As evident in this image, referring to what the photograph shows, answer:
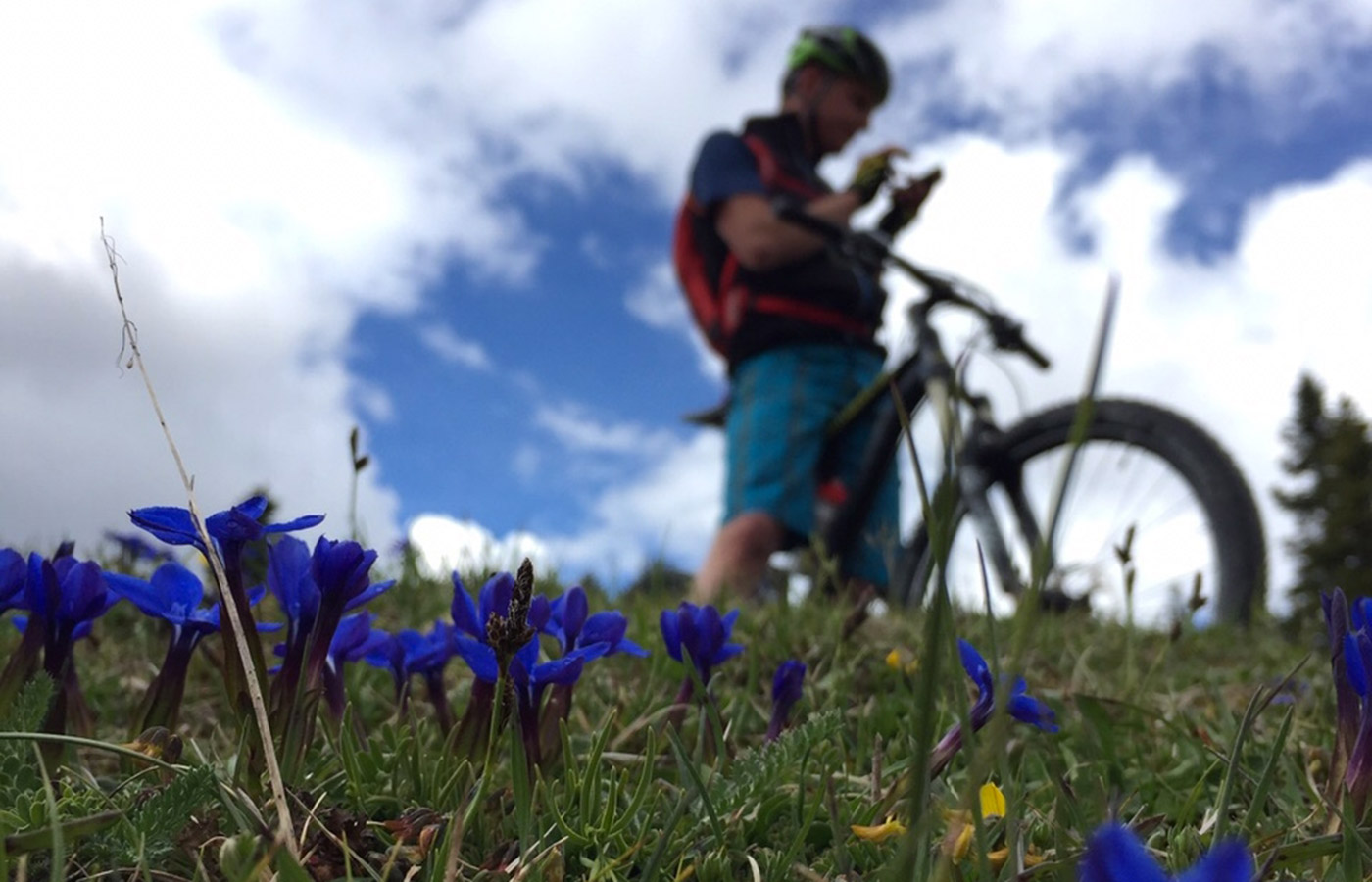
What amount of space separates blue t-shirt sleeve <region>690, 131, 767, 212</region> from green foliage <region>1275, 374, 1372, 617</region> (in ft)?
62.6

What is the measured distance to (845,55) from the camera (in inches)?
211

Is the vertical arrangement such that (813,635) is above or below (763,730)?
above

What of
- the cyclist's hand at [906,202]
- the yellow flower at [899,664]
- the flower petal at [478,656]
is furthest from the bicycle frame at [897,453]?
the flower petal at [478,656]

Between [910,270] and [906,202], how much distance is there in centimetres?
40

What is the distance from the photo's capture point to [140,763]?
4.26 ft

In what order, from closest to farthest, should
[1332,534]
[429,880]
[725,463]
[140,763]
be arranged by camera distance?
[429,880]
[140,763]
[725,463]
[1332,534]

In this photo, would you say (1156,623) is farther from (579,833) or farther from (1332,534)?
(1332,534)

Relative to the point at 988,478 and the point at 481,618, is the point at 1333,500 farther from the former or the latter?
the point at 481,618

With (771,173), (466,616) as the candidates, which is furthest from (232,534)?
(771,173)

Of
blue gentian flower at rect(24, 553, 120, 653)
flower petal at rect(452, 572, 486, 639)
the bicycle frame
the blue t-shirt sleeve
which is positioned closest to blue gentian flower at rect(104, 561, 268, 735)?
blue gentian flower at rect(24, 553, 120, 653)

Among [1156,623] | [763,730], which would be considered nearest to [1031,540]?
[1156,623]

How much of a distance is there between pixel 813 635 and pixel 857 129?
3690 mm

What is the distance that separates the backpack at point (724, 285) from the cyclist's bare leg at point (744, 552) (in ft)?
3.09

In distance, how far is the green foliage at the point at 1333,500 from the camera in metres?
21.4
